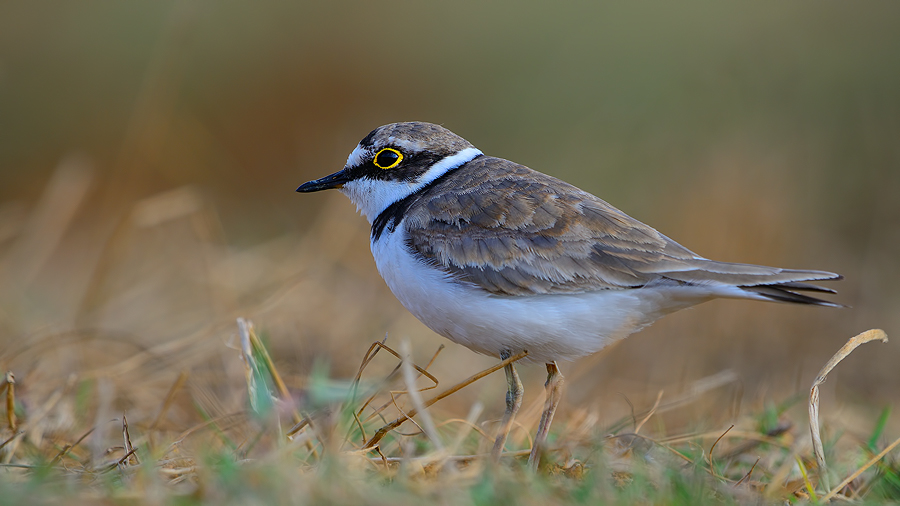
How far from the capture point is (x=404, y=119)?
11.4 meters

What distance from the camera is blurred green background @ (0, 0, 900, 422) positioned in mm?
7320

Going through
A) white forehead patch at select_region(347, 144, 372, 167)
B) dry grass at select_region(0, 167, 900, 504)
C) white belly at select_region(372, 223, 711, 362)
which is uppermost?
white forehead patch at select_region(347, 144, 372, 167)

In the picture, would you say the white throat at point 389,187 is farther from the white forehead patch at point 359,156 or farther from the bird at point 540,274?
the bird at point 540,274

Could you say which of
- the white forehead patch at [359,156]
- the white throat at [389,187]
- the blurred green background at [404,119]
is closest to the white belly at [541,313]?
the white throat at [389,187]

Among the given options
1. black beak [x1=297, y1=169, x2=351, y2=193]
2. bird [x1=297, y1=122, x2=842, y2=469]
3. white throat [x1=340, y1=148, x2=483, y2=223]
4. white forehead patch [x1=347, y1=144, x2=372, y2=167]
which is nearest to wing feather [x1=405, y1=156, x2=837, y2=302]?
bird [x1=297, y1=122, x2=842, y2=469]

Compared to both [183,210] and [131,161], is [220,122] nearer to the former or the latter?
[131,161]

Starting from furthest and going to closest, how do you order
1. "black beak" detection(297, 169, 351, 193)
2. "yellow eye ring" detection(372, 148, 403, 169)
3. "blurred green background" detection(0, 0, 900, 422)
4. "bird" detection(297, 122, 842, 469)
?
"blurred green background" detection(0, 0, 900, 422)
"black beak" detection(297, 169, 351, 193)
"yellow eye ring" detection(372, 148, 403, 169)
"bird" detection(297, 122, 842, 469)

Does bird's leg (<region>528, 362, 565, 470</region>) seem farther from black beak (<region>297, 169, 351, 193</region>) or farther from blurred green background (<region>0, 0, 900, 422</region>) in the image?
blurred green background (<region>0, 0, 900, 422</region>)

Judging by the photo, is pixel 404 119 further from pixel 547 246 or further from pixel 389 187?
pixel 547 246

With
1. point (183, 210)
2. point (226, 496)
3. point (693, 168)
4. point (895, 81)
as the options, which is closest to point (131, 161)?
point (183, 210)

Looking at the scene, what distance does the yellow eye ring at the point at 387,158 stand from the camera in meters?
4.62

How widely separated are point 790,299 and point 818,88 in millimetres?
8502

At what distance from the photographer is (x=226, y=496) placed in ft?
8.38

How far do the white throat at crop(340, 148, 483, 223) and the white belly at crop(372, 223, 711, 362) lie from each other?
2.79 feet
